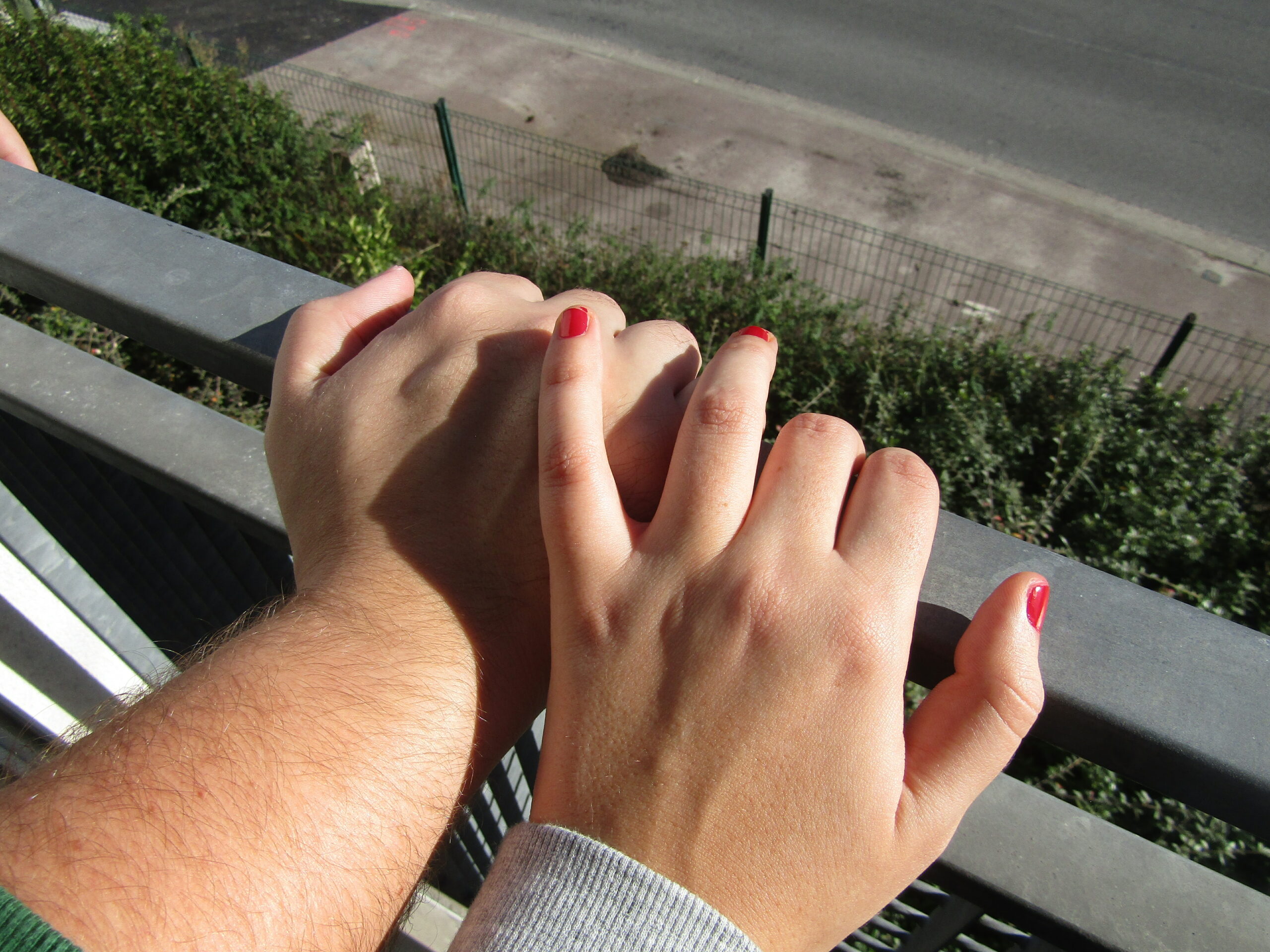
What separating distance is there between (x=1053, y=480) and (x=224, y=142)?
5490 mm

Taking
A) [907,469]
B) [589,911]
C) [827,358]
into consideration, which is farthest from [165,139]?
[589,911]

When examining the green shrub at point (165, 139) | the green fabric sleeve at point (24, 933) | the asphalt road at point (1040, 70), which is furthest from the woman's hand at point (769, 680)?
the asphalt road at point (1040, 70)

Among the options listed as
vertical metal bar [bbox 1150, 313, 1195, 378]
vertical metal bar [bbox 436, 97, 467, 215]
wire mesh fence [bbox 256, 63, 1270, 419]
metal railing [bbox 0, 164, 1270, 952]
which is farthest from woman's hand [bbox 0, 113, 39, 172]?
vertical metal bar [bbox 1150, 313, 1195, 378]

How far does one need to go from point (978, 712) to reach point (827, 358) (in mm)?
5454

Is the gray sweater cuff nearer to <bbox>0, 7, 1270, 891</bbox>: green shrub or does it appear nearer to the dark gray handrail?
the dark gray handrail

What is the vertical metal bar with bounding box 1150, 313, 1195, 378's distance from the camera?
6.52 metres

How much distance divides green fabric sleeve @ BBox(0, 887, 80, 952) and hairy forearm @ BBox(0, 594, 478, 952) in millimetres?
73

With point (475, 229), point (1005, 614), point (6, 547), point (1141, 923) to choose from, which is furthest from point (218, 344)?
point (475, 229)

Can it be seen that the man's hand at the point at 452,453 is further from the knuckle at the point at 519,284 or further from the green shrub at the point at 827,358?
the green shrub at the point at 827,358

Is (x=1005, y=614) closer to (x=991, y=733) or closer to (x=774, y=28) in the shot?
(x=991, y=733)

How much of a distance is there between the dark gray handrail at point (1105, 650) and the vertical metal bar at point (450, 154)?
7.14 m

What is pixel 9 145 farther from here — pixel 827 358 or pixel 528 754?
pixel 827 358

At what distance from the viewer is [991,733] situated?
32.4 inches

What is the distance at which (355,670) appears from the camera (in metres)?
0.99
